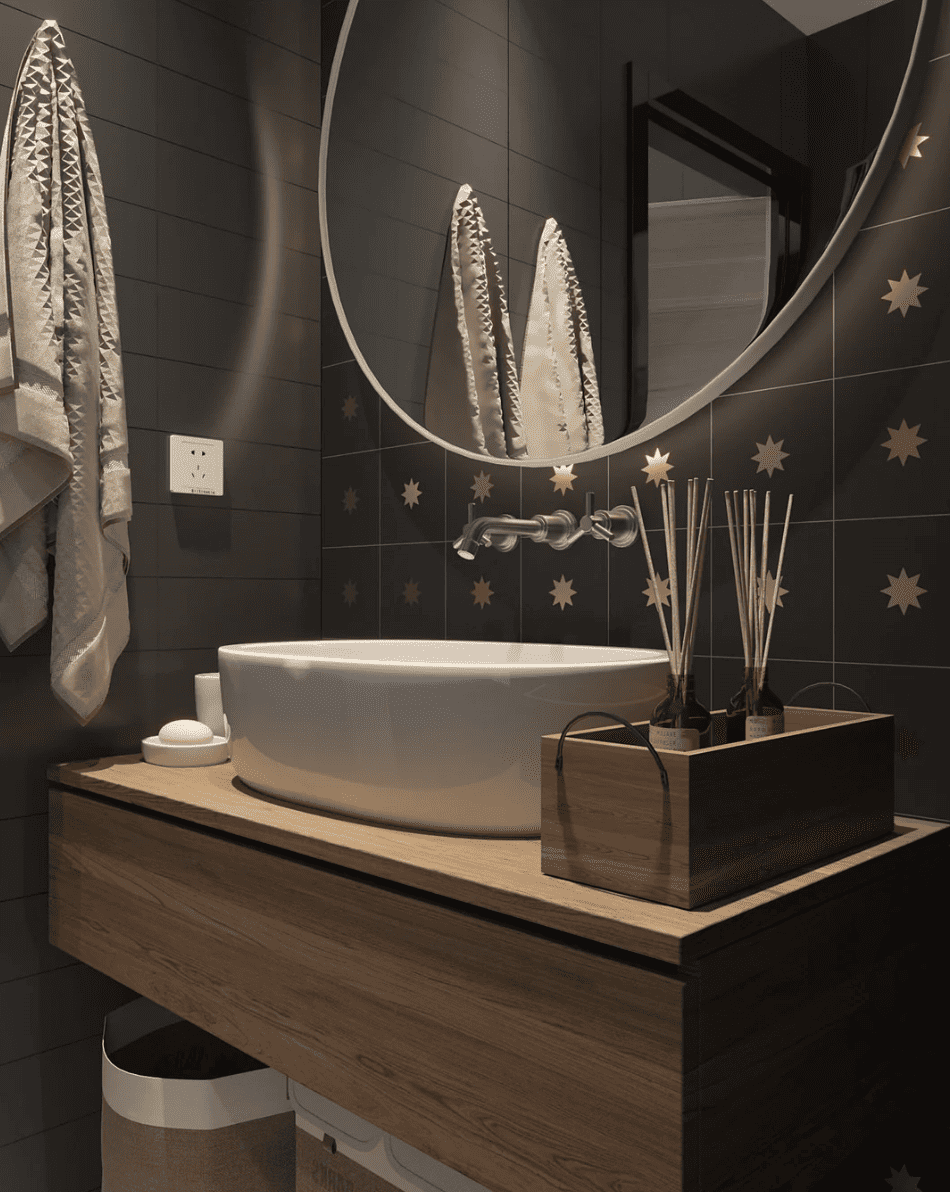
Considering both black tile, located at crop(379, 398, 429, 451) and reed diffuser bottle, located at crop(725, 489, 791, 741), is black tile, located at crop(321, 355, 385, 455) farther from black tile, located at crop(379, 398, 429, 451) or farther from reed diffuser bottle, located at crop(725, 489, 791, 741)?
reed diffuser bottle, located at crop(725, 489, 791, 741)

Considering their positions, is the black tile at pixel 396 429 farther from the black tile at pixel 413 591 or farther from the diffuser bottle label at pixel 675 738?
the diffuser bottle label at pixel 675 738

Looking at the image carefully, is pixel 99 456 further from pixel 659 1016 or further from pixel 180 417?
pixel 659 1016

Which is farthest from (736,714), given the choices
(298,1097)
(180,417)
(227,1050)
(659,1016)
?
(180,417)

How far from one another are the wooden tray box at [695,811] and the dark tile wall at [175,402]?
101 cm

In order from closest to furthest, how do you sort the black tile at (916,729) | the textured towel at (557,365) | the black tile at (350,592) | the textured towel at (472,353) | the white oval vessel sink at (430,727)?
the white oval vessel sink at (430,727), the black tile at (916,729), the textured towel at (557,365), the textured towel at (472,353), the black tile at (350,592)

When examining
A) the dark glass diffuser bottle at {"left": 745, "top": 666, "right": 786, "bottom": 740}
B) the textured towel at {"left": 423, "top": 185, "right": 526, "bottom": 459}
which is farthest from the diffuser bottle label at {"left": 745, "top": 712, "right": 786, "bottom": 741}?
the textured towel at {"left": 423, "top": 185, "right": 526, "bottom": 459}

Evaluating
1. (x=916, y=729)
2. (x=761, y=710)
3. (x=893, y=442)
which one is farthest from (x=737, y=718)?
(x=893, y=442)

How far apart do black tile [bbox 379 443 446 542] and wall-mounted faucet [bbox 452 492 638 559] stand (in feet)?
0.96

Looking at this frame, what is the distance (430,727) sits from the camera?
896mm

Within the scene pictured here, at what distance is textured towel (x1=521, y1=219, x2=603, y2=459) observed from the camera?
1.33 metres

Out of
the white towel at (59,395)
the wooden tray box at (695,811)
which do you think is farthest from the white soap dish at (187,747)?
the wooden tray box at (695,811)

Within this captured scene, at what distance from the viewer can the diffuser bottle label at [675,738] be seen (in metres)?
0.78

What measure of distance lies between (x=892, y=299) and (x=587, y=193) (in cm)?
47

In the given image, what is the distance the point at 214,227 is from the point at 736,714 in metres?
1.31
